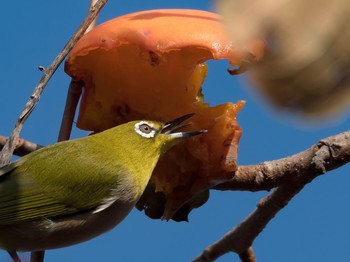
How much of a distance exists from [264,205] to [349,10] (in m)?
1.20

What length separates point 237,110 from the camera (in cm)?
184

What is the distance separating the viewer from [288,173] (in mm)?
1778

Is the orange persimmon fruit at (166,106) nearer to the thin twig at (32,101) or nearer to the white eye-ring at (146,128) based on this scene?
the white eye-ring at (146,128)

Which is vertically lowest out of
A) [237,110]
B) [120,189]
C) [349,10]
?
[349,10]

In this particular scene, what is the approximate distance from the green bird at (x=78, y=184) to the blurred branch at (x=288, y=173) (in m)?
0.25

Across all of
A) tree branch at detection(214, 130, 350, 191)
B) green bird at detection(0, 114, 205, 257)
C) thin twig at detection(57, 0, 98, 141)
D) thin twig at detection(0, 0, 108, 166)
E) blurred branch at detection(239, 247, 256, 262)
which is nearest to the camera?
thin twig at detection(0, 0, 108, 166)

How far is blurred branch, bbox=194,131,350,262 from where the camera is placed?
66.9 inches

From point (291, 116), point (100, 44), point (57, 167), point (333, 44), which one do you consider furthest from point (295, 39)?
point (57, 167)

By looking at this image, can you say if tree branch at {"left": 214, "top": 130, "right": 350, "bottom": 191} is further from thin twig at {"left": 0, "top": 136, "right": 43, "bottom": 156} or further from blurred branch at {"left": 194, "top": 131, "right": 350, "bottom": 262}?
thin twig at {"left": 0, "top": 136, "right": 43, "bottom": 156}

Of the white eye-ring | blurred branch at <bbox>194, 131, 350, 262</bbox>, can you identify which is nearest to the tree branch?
blurred branch at <bbox>194, 131, 350, 262</bbox>

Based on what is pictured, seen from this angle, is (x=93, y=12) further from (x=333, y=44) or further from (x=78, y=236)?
(x=78, y=236)

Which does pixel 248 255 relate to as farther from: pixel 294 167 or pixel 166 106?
pixel 166 106

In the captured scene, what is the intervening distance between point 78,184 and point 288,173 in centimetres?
69

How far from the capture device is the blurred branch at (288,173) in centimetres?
170
